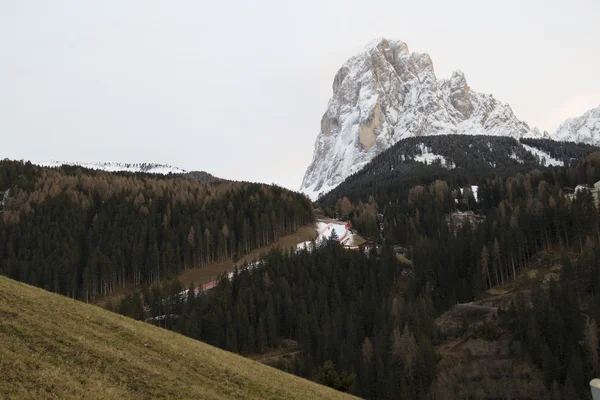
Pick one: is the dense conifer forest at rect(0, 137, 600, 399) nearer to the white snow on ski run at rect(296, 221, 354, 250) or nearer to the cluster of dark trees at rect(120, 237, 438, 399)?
the cluster of dark trees at rect(120, 237, 438, 399)

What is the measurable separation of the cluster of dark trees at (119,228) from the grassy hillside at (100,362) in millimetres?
115307

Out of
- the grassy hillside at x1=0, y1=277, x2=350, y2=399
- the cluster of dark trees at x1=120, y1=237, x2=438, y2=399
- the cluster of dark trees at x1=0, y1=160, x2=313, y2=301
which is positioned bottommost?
the cluster of dark trees at x1=120, y1=237, x2=438, y2=399

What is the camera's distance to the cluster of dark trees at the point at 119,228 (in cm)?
13675

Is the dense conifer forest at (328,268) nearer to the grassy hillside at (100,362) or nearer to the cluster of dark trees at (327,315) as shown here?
the cluster of dark trees at (327,315)

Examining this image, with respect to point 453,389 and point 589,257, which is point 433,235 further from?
point 453,389

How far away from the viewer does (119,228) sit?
15475cm

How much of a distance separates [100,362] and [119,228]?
143m

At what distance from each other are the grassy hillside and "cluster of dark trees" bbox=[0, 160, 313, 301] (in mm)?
115307

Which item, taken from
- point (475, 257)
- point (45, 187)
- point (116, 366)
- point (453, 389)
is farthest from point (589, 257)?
point (45, 187)

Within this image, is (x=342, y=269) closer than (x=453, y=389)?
No

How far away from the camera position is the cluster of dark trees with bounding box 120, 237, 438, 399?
8731 centimetres

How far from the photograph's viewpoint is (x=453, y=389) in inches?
3231

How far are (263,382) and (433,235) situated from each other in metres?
144

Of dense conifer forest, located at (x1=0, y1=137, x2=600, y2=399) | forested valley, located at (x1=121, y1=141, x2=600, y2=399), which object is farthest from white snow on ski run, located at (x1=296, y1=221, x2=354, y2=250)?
Answer: forested valley, located at (x1=121, y1=141, x2=600, y2=399)
